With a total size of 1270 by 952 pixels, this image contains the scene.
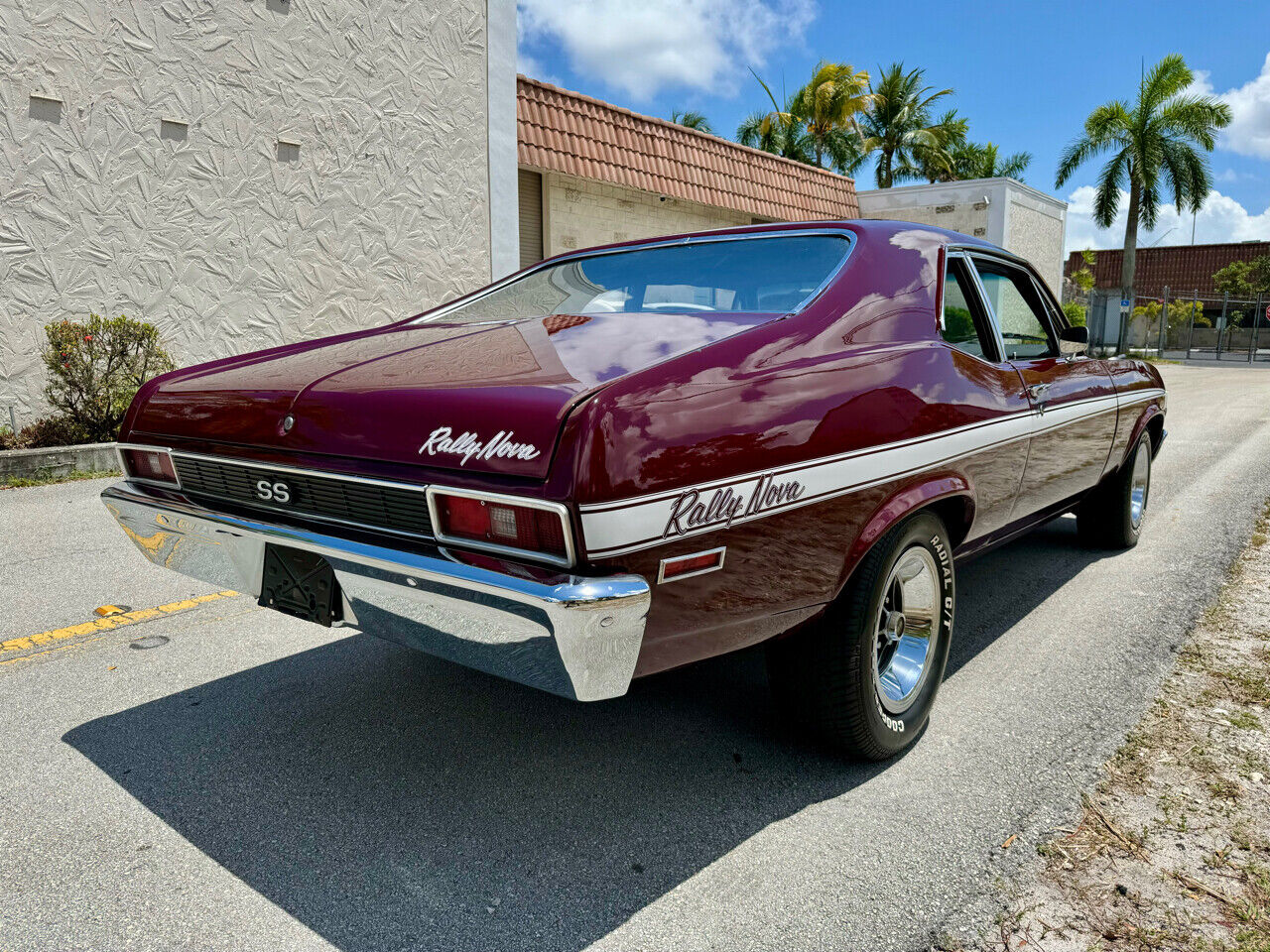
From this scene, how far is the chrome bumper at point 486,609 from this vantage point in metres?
1.77

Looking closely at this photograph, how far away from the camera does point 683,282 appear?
2988 mm

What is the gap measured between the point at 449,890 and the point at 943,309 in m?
2.25

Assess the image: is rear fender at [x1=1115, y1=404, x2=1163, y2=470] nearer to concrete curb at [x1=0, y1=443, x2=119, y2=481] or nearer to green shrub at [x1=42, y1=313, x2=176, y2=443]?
concrete curb at [x1=0, y1=443, x2=119, y2=481]

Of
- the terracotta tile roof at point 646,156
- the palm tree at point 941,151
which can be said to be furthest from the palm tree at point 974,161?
the terracotta tile roof at point 646,156

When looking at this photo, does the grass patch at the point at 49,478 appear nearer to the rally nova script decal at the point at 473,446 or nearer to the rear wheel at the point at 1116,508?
the rally nova script decal at the point at 473,446

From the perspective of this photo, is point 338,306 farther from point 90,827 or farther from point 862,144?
point 862,144

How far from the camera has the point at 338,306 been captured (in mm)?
9875

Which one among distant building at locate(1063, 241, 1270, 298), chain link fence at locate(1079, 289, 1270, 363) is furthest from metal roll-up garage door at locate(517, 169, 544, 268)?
distant building at locate(1063, 241, 1270, 298)

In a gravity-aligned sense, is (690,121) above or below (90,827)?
above

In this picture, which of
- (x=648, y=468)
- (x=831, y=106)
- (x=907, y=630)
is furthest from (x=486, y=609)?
(x=831, y=106)

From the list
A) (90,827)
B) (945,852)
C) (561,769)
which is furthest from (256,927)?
(945,852)

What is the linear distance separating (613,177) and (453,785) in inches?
436

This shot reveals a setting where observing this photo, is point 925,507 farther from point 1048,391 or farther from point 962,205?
point 962,205

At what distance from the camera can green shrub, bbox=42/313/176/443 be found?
7.44m
